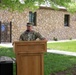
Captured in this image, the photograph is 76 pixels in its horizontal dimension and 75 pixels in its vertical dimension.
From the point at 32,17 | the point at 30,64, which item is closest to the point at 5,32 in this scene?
the point at 32,17

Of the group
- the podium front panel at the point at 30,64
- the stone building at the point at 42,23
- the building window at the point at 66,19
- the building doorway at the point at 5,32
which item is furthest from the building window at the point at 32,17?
the podium front panel at the point at 30,64

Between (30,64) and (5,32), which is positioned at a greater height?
(5,32)

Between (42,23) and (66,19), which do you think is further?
(66,19)

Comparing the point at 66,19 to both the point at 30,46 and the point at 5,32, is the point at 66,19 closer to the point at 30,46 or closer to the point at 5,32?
the point at 5,32

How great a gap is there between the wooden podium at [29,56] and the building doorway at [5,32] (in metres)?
22.7

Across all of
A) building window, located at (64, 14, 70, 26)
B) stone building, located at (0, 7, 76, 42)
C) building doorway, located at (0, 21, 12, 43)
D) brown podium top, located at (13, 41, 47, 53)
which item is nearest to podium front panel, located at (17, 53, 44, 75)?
brown podium top, located at (13, 41, 47, 53)

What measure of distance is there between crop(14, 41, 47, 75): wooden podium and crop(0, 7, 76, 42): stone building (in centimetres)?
2281

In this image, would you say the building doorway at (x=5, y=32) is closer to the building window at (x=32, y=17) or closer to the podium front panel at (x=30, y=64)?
the building window at (x=32, y=17)

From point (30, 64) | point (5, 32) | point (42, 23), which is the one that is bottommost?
point (30, 64)

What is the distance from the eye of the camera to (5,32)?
3117 cm

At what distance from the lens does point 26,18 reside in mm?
33750

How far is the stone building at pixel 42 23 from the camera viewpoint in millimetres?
31453

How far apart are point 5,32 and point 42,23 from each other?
19.3 feet

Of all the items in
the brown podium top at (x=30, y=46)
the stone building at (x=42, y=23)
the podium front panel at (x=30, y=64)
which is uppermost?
the stone building at (x=42, y=23)
